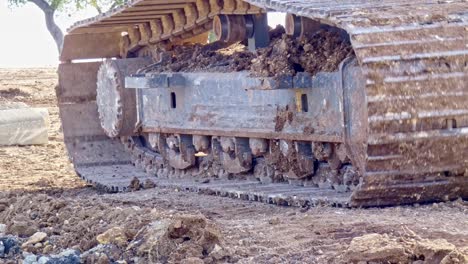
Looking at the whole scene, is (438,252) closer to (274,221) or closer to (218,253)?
(218,253)

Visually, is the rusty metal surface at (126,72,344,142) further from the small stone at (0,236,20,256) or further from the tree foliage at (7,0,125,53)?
the tree foliage at (7,0,125,53)

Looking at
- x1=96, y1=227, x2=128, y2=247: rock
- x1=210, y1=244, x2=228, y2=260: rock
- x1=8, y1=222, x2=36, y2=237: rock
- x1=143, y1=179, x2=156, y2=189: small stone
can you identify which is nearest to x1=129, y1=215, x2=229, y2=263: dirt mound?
x1=210, y1=244, x2=228, y2=260: rock

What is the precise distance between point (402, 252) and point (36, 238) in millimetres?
2554

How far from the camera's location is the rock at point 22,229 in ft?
25.6

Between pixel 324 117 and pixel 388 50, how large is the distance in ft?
4.53

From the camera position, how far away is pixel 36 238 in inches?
294

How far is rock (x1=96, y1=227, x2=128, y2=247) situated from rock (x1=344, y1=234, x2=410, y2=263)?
145cm

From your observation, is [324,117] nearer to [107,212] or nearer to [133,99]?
[107,212]

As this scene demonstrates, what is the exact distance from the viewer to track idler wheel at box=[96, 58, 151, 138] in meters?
12.2

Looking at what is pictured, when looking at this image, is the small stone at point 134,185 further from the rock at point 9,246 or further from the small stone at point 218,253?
the small stone at point 218,253

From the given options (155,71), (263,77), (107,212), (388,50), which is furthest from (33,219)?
(155,71)

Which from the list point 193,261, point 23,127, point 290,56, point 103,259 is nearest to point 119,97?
point 290,56

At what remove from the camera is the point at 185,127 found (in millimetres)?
11047

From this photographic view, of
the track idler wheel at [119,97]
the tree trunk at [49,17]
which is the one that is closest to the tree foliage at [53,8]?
the tree trunk at [49,17]
